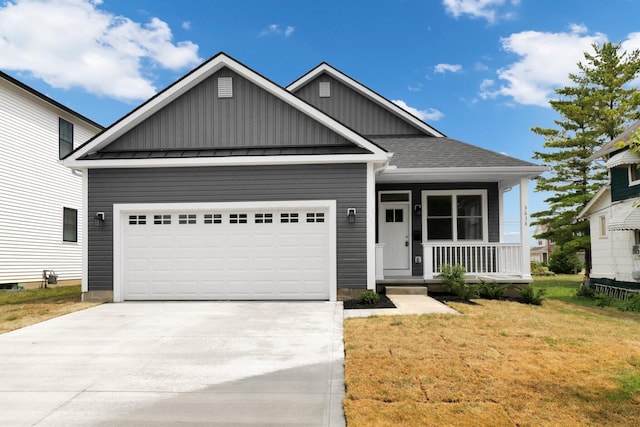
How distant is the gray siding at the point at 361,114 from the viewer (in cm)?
1502

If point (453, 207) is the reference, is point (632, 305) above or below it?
below

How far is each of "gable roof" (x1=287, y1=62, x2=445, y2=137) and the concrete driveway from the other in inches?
328

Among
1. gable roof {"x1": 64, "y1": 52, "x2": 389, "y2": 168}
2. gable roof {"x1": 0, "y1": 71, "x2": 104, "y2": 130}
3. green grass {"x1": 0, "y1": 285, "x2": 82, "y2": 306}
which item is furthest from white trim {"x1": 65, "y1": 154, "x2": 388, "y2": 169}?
gable roof {"x1": 0, "y1": 71, "x2": 104, "y2": 130}

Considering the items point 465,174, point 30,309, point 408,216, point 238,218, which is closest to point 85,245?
point 30,309

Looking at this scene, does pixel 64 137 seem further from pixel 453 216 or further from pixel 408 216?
pixel 453 216

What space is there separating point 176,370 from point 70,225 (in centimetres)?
1636

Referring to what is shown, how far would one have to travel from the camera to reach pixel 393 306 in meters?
9.42

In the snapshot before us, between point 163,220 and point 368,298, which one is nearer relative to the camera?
point 368,298

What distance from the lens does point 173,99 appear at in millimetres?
11156

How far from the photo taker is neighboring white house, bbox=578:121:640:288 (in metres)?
14.1

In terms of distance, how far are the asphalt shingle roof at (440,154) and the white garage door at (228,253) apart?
307 centimetres

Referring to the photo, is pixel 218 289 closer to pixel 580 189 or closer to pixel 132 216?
pixel 132 216

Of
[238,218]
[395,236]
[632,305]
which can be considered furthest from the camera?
[395,236]

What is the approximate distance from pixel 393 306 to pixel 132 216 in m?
6.44
